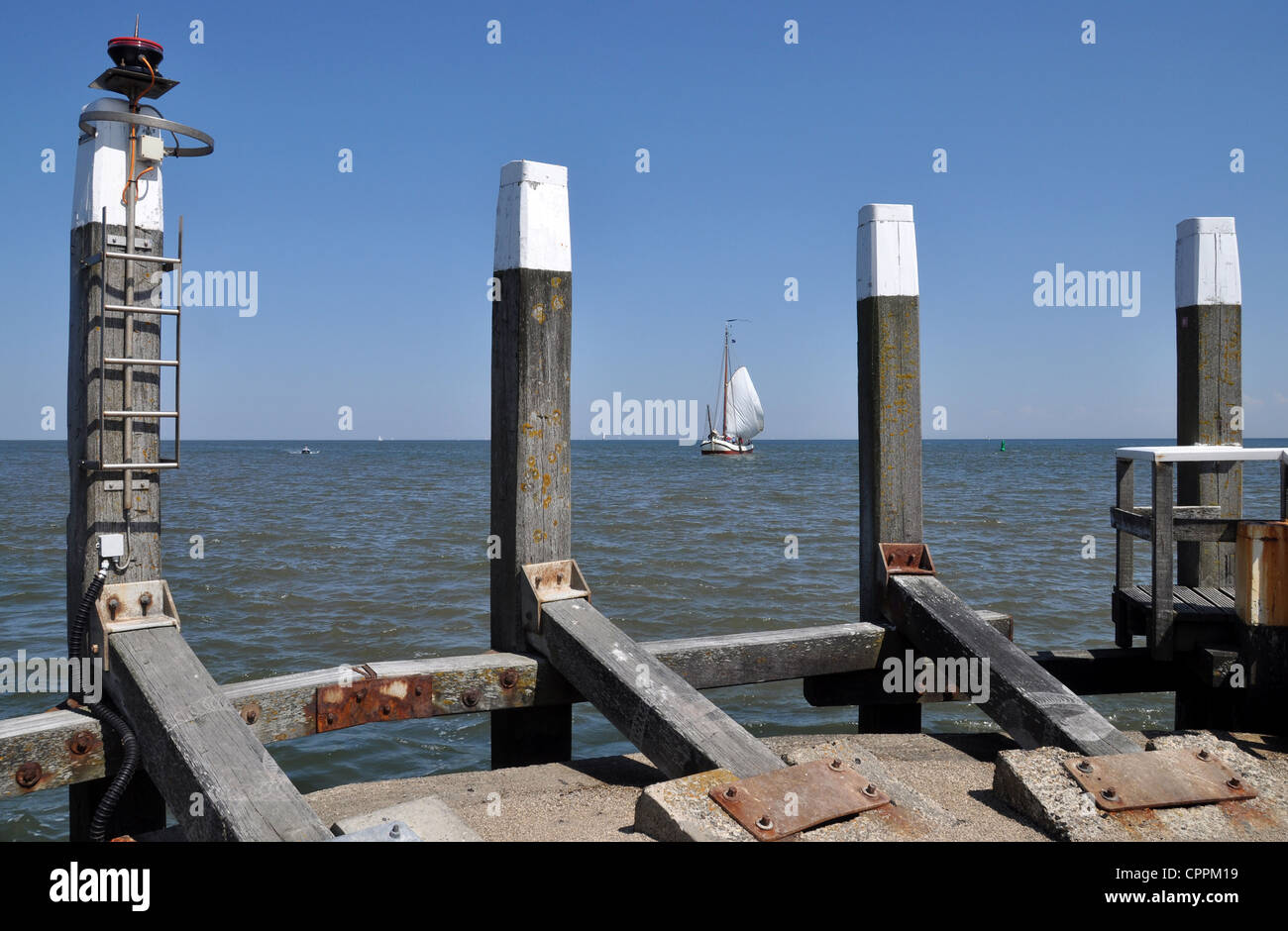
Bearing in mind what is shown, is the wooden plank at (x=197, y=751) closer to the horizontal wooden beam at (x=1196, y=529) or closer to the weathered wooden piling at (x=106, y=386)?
the weathered wooden piling at (x=106, y=386)

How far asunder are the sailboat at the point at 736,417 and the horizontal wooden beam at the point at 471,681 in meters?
77.7

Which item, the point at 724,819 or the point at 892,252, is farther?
the point at 892,252

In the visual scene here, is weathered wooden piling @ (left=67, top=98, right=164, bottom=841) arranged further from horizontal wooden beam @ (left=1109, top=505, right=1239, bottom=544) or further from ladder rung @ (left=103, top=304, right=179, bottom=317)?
horizontal wooden beam @ (left=1109, top=505, right=1239, bottom=544)

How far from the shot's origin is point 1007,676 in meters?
4.55

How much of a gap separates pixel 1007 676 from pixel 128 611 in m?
4.06

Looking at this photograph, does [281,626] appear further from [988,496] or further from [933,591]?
[988,496]

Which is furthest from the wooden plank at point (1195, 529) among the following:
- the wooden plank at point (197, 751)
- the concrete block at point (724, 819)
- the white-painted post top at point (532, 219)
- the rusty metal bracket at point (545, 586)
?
the wooden plank at point (197, 751)

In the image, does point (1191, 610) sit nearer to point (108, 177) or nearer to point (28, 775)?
point (28, 775)

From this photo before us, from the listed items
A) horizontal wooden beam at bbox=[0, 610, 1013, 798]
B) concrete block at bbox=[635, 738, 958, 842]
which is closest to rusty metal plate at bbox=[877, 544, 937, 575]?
horizontal wooden beam at bbox=[0, 610, 1013, 798]

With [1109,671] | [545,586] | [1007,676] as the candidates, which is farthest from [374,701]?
[1109,671]

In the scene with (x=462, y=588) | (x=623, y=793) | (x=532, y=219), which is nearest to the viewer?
(x=623, y=793)

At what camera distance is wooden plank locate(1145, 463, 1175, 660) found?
5.71m

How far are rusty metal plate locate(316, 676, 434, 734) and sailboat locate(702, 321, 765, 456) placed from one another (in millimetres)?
78871
